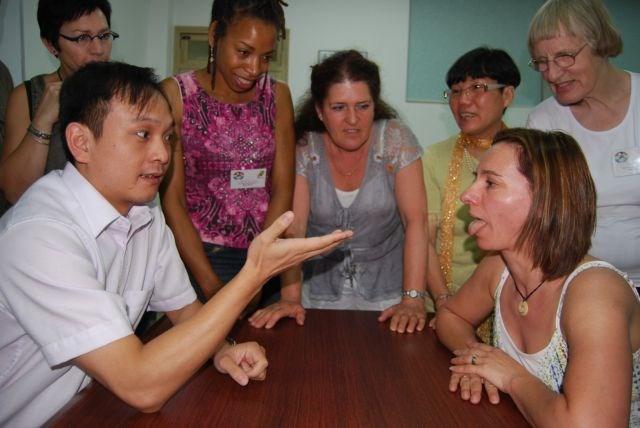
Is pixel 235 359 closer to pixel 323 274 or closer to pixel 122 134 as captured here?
pixel 122 134

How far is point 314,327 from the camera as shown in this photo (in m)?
1.68

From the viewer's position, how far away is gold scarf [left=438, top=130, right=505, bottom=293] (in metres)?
2.44

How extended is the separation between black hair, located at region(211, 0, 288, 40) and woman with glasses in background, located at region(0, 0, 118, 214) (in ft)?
1.70

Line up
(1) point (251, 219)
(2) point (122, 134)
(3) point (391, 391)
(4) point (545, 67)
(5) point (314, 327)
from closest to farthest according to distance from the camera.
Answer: (3) point (391, 391)
(2) point (122, 134)
(5) point (314, 327)
(4) point (545, 67)
(1) point (251, 219)

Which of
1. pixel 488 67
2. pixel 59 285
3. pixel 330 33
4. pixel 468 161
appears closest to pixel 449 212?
pixel 468 161

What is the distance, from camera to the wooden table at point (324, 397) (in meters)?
1.07

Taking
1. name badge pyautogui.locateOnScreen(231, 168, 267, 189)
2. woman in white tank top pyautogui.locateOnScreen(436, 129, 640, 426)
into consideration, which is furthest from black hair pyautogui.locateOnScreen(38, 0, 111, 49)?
woman in white tank top pyautogui.locateOnScreen(436, 129, 640, 426)

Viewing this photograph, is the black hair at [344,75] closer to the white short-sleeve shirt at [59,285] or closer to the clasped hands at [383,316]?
the clasped hands at [383,316]

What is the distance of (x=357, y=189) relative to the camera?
2277 millimetres

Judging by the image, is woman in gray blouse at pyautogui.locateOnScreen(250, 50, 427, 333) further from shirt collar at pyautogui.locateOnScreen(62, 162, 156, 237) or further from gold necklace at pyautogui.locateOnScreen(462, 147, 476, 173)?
shirt collar at pyautogui.locateOnScreen(62, 162, 156, 237)

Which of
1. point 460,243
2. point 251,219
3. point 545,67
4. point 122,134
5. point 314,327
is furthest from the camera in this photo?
point 460,243

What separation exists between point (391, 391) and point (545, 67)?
146 centimetres

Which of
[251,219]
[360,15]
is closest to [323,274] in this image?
[251,219]

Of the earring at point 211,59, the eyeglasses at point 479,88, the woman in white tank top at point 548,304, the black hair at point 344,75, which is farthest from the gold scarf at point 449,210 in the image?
the earring at point 211,59
